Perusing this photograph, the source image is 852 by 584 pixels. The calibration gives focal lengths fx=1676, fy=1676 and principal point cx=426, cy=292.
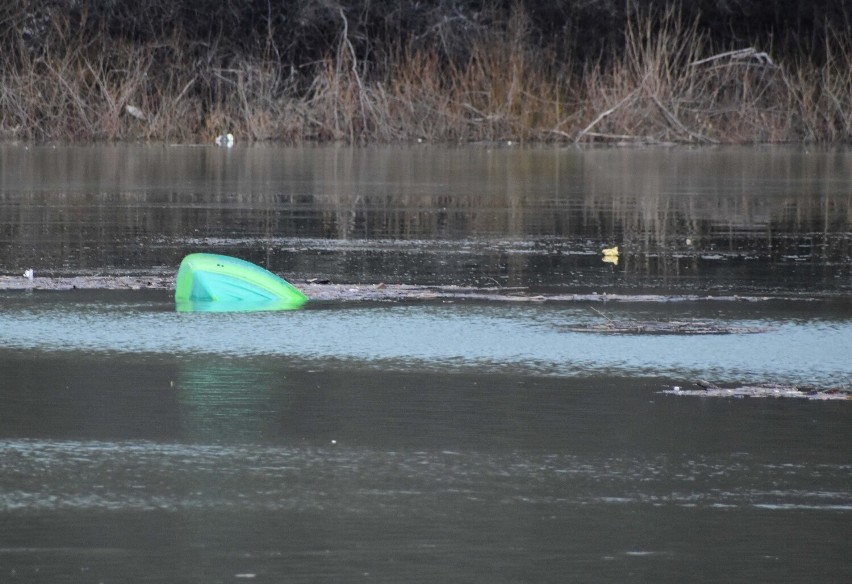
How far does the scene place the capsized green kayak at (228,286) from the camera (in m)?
8.80

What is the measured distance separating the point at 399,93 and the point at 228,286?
21118 millimetres

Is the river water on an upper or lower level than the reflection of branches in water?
lower

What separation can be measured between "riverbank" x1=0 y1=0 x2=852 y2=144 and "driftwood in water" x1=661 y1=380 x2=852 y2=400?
74.3 feet

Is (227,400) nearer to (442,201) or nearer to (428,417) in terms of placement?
(428,417)

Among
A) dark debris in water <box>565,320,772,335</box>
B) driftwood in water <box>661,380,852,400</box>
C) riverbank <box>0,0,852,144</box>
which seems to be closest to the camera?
driftwood in water <box>661,380,852,400</box>

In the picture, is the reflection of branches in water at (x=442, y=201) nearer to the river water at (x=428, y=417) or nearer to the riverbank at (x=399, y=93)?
the river water at (x=428, y=417)

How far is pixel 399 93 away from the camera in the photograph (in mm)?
29688

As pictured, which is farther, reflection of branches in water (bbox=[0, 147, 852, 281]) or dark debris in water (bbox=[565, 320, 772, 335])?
reflection of branches in water (bbox=[0, 147, 852, 281])

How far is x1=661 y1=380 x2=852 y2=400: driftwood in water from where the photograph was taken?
629cm

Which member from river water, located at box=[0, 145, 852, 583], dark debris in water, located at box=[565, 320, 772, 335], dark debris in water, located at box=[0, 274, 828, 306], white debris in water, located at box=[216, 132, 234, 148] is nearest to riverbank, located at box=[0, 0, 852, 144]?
white debris in water, located at box=[216, 132, 234, 148]

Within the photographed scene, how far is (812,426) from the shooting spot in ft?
18.8

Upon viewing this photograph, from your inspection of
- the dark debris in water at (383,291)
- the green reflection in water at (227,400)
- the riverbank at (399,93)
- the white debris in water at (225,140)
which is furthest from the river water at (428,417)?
the riverbank at (399,93)

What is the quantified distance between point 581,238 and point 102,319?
202 inches

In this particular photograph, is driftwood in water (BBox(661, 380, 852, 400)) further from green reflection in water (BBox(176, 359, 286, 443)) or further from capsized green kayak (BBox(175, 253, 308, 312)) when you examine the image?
capsized green kayak (BBox(175, 253, 308, 312))
